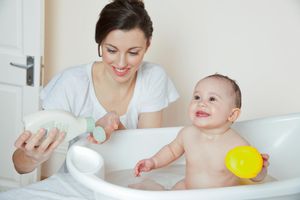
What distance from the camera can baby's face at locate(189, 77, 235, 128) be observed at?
4.35 feet

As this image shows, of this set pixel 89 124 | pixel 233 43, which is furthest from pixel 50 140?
pixel 233 43

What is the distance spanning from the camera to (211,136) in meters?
1.39

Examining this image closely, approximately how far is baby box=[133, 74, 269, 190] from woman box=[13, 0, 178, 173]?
0.22 m

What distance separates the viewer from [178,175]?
1.57 metres

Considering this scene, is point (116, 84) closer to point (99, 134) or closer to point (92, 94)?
point (92, 94)

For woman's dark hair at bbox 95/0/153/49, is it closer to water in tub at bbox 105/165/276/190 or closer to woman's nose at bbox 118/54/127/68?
woman's nose at bbox 118/54/127/68

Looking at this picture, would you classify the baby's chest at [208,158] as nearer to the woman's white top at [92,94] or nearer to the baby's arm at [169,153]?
the baby's arm at [169,153]

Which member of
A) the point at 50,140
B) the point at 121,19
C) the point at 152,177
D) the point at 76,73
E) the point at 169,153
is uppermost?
the point at 121,19

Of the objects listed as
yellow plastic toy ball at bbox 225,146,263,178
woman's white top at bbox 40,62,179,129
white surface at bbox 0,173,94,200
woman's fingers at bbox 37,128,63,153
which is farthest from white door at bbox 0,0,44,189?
yellow plastic toy ball at bbox 225,146,263,178

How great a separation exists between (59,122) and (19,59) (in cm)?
104

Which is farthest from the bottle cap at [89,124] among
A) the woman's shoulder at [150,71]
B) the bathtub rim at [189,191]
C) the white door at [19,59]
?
the white door at [19,59]

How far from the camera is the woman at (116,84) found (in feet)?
4.62

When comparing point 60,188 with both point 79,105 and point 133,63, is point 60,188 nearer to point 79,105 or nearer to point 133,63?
point 79,105

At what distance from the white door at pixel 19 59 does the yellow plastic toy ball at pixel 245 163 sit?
4.15ft
